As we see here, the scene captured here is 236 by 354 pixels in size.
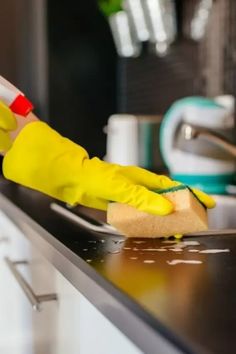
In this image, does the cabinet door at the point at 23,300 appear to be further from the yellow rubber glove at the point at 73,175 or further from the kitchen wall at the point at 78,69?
the kitchen wall at the point at 78,69

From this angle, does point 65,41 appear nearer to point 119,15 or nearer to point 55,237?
point 119,15

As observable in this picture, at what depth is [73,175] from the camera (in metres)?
0.93

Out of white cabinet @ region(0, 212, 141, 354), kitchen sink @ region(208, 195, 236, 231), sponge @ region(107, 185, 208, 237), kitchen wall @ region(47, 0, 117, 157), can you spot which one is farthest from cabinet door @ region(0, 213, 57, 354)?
kitchen wall @ region(47, 0, 117, 157)

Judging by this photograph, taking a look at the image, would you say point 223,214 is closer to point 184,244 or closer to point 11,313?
point 184,244

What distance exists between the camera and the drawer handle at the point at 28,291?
1.04 meters

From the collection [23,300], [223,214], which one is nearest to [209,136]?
[223,214]

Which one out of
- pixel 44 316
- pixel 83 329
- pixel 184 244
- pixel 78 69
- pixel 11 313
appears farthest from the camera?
pixel 78 69

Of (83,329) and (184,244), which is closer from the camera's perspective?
(83,329)

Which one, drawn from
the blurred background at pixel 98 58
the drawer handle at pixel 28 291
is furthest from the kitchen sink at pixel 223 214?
the blurred background at pixel 98 58

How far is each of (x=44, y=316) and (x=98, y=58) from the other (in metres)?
1.30

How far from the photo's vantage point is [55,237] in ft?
3.31

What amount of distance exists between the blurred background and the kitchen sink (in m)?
0.61

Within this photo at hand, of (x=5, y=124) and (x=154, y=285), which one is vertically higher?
(x=5, y=124)

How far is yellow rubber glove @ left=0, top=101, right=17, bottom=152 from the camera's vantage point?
91cm
